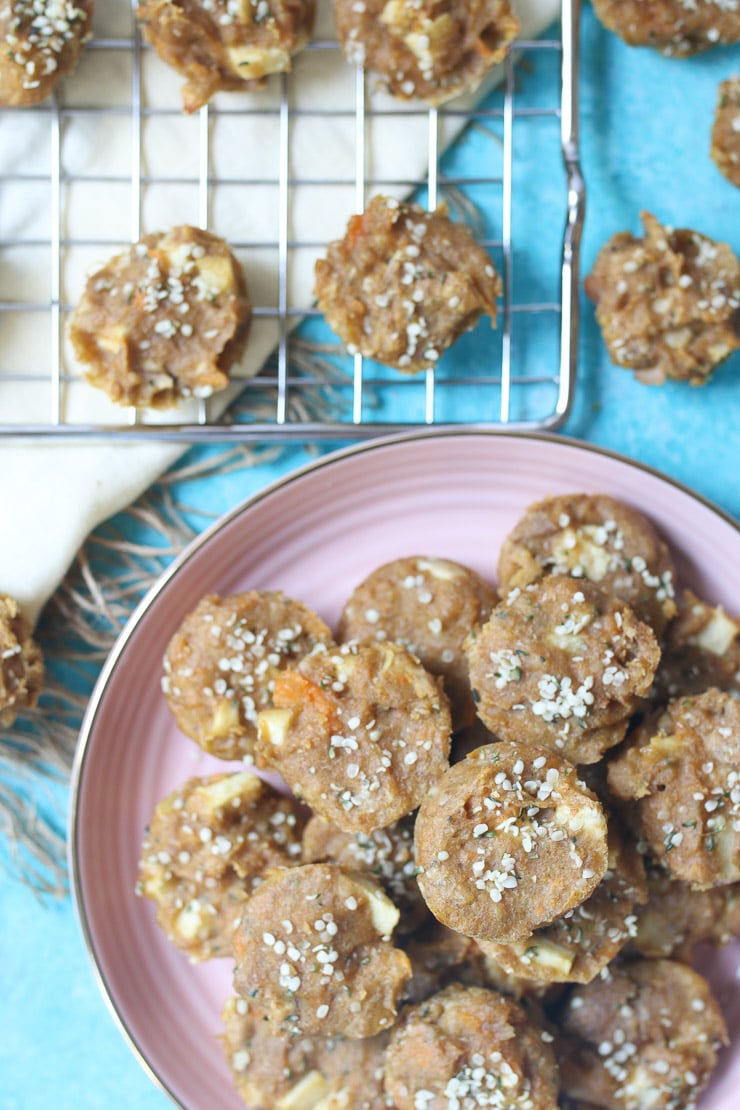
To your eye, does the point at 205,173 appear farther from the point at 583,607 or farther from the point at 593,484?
the point at 583,607

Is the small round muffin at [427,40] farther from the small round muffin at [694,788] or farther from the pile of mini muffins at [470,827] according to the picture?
the small round muffin at [694,788]

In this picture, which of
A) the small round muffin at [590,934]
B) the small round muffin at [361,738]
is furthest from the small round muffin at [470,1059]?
the small round muffin at [361,738]

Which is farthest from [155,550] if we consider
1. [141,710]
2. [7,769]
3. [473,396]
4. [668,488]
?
[668,488]

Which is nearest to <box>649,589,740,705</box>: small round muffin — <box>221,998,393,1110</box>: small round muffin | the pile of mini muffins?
the pile of mini muffins

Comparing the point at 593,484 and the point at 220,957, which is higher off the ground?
the point at 593,484

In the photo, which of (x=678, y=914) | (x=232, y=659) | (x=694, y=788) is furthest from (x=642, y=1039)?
(x=232, y=659)
